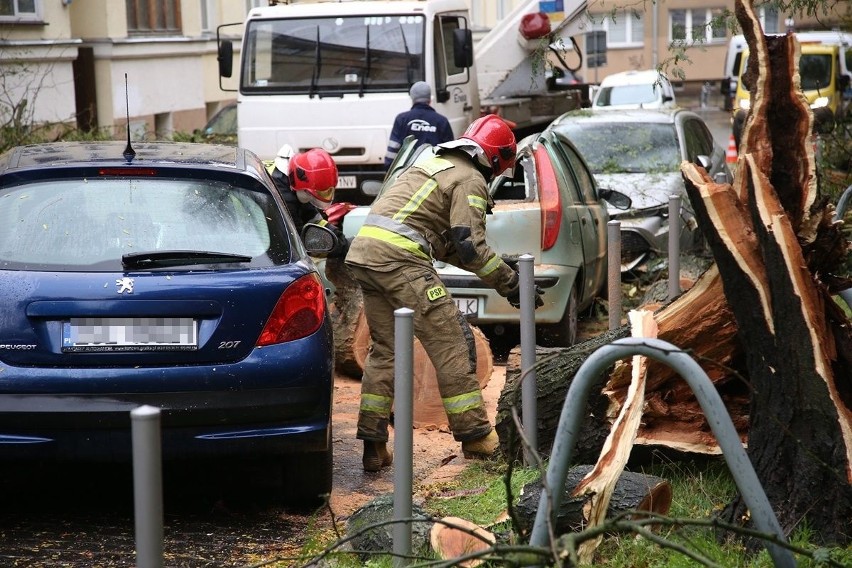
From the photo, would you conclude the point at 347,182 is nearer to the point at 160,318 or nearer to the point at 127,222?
the point at 127,222

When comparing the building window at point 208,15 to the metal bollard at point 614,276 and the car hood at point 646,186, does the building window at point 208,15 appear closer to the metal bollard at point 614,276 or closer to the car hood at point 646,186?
the car hood at point 646,186

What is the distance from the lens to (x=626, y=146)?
39.9ft

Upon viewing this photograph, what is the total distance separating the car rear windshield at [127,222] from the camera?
494cm

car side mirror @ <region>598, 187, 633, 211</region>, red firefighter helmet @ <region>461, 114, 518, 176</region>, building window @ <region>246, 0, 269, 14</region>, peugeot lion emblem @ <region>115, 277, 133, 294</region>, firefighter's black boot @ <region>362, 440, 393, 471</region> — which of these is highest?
building window @ <region>246, 0, 269, 14</region>

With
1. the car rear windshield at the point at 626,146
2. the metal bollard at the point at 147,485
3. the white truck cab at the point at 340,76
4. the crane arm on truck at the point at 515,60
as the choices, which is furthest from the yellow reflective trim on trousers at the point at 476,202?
the crane arm on truck at the point at 515,60

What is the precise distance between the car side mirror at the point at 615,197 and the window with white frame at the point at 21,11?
10.1 metres

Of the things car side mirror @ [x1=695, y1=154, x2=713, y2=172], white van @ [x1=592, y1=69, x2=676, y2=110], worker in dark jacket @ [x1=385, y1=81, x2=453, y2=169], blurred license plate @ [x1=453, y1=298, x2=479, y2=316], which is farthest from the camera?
white van @ [x1=592, y1=69, x2=676, y2=110]

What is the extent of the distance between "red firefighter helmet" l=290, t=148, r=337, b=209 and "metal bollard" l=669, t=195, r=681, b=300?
2.09 metres

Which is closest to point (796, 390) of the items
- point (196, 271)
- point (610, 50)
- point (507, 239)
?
point (196, 271)

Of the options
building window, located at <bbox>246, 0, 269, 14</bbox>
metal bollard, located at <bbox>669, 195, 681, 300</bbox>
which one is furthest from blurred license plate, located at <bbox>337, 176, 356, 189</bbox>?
building window, located at <bbox>246, 0, 269, 14</bbox>

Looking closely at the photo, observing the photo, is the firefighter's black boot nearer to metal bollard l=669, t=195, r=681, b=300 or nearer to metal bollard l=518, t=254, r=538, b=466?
metal bollard l=518, t=254, r=538, b=466

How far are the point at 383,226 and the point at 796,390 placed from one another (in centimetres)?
248

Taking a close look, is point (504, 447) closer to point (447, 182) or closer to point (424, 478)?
point (424, 478)

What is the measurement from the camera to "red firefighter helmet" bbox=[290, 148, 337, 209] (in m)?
7.43
